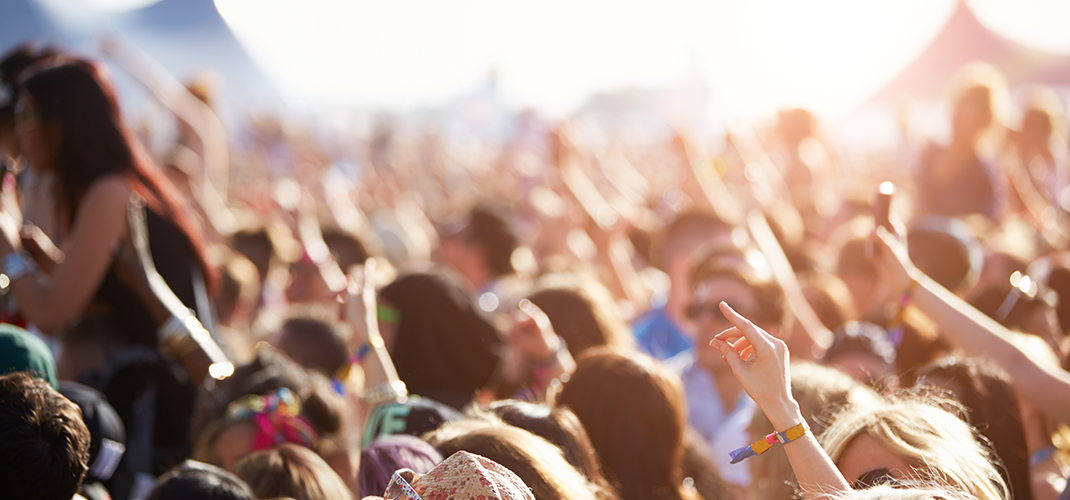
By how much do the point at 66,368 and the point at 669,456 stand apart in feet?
6.79

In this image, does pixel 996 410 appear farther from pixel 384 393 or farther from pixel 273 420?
pixel 273 420

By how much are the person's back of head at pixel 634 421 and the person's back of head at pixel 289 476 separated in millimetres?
743

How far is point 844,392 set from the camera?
2.12 m

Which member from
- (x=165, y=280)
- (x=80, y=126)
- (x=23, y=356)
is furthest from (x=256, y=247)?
(x=23, y=356)

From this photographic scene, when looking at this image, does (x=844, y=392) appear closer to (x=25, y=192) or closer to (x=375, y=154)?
(x=25, y=192)

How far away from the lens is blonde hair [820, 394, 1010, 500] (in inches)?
59.0

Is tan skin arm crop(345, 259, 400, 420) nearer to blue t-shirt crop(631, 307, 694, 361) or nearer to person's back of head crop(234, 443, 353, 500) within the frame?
person's back of head crop(234, 443, 353, 500)

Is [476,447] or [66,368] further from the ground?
[66,368]

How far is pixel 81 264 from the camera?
8.04ft

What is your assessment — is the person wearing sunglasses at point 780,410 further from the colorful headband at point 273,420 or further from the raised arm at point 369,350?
the colorful headband at point 273,420

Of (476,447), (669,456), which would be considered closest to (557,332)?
(669,456)

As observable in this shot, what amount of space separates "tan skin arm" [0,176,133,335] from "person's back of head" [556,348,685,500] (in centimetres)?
165

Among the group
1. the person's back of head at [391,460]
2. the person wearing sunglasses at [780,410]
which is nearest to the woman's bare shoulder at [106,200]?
the person's back of head at [391,460]

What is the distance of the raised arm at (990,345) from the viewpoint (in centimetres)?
209
